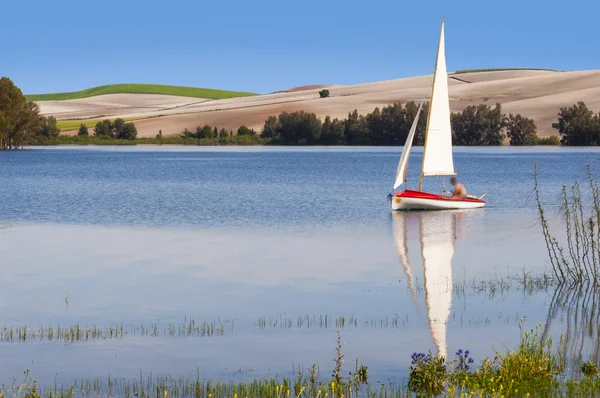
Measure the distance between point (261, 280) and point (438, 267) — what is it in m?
5.43

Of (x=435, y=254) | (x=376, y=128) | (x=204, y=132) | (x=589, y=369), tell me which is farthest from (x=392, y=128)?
(x=589, y=369)

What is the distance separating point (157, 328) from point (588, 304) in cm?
907

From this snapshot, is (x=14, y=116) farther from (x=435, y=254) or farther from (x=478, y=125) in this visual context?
(x=435, y=254)

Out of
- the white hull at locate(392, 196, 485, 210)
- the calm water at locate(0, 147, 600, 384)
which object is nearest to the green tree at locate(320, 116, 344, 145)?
the calm water at locate(0, 147, 600, 384)

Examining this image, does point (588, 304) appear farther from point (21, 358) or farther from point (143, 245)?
point (143, 245)

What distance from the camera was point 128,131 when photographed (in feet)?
581

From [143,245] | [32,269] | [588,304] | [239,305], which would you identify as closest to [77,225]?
[143,245]

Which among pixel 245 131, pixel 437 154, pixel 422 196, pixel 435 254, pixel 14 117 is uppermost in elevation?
pixel 14 117

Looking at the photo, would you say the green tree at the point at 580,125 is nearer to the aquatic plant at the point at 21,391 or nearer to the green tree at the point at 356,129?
the green tree at the point at 356,129

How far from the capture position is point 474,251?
101 feet

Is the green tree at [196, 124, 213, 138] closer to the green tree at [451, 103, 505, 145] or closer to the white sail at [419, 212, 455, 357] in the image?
the green tree at [451, 103, 505, 145]

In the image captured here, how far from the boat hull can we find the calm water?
882mm

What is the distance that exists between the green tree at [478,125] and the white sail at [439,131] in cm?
10485

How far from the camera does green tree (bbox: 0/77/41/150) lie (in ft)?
444
